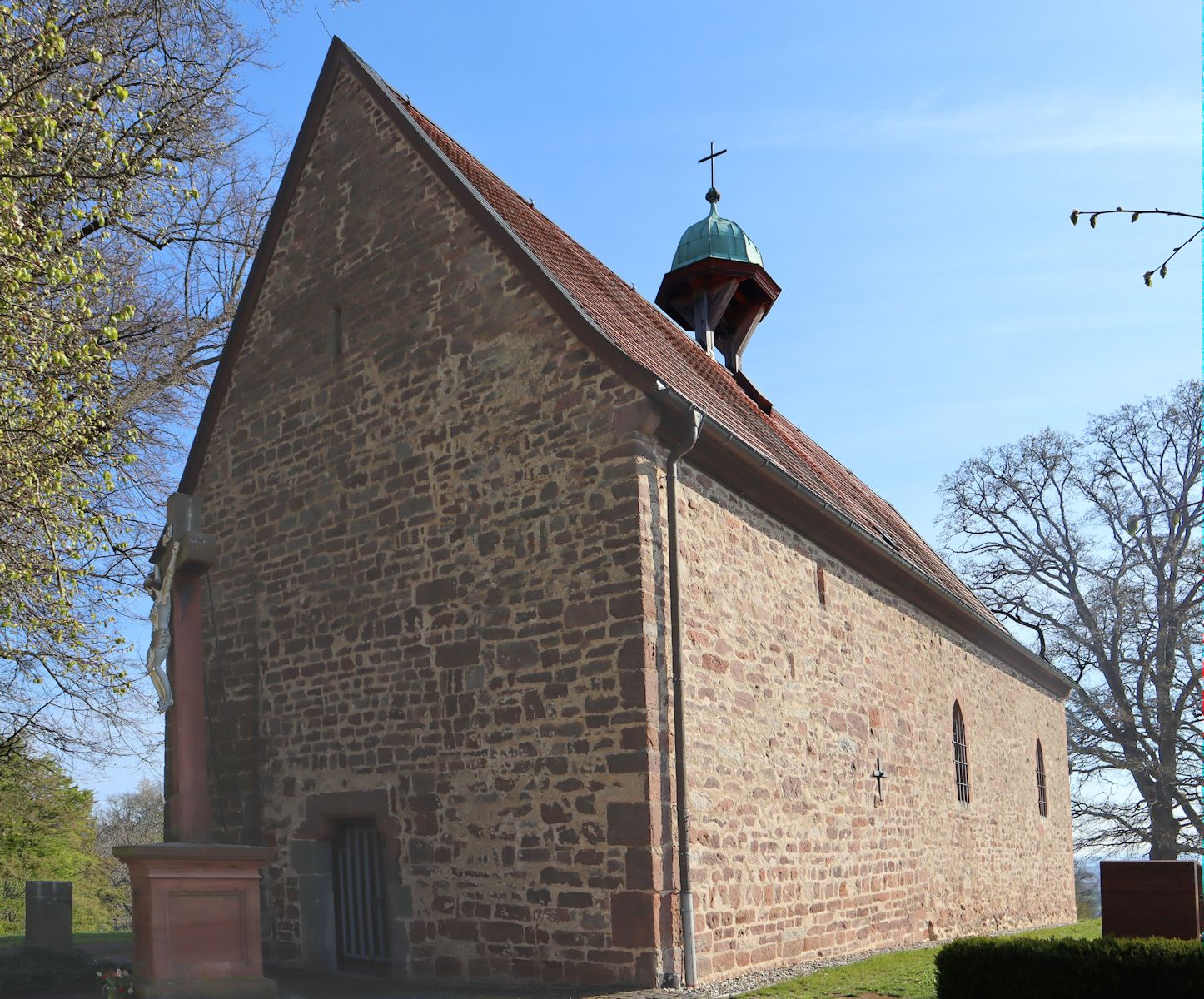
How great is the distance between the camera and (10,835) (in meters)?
20.7

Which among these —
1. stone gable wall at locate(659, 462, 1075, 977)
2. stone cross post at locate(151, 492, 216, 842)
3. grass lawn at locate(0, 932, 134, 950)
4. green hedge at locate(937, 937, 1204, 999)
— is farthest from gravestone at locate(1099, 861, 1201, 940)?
grass lawn at locate(0, 932, 134, 950)

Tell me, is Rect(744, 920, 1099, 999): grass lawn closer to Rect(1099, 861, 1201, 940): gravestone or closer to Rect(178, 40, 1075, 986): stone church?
Rect(178, 40, 1075, 986): stone church

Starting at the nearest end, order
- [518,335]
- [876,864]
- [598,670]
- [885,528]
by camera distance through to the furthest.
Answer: [598,670]
[518,335]
[876,864]
[885,528]

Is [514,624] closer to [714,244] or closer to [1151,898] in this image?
[1151,898]

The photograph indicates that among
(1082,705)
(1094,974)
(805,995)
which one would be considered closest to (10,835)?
(805,995)

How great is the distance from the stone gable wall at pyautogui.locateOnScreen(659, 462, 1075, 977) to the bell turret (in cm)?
607

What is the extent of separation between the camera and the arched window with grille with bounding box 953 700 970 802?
678 inches

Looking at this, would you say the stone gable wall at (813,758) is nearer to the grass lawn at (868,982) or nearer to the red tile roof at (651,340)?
the grass lawn at (868,982)

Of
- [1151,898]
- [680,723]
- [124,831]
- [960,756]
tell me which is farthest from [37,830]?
[124,831]

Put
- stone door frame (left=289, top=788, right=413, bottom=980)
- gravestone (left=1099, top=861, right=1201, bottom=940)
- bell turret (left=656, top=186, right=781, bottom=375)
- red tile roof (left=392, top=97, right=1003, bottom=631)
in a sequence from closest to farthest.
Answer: gravestone (left=1099, top=861, right=1201, bottom=940) → stone door frame (left=289, top=788, right=413, bottom=980) → red tile roof (left=392, top=97, right=1003, bottom=631) → bell turret (left=656, top=186, right=781, bottom=375)

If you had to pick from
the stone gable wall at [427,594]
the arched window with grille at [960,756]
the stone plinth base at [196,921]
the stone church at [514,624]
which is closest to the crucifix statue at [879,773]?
the stone church at [514,624]

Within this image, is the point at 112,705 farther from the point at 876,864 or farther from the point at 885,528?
the point at 885,528

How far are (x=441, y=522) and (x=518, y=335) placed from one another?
1909 mm

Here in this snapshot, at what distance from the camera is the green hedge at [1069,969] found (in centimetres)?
761
